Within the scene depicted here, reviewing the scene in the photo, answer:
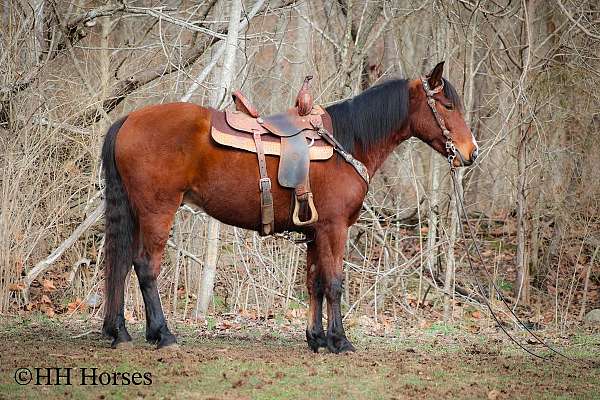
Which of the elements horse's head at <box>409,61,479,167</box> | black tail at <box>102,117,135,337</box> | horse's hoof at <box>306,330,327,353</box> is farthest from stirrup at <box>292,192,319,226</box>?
black tail at <box>102,117,135,337</box>

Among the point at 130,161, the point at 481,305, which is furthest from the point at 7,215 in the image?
the point at 481,305

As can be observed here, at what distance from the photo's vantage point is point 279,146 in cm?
609

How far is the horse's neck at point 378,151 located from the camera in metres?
6.42

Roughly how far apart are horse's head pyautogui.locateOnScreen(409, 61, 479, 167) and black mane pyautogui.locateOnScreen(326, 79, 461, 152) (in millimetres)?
44

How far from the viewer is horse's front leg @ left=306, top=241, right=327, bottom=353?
6309 millimetres

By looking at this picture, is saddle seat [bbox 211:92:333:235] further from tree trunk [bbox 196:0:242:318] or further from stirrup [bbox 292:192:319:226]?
tree trunk [bbox 196:0:242:318]

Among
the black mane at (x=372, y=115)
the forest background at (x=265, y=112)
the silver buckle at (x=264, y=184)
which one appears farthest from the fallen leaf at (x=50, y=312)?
the black mane at (x=372, y=115)

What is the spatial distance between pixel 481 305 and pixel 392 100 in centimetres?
377

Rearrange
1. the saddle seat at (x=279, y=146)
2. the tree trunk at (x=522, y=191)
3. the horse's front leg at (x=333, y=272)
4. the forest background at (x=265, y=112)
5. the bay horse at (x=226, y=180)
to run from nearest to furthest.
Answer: the bay horse at (x=226, y=180), the saddle seat at (x=279, y=146), the horse's front leg at (x=333, y=272), the forest background at (x=265, y=112), the tree trunk at (x=522, y=191)

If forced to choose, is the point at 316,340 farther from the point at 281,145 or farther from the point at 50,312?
the point at 50,312

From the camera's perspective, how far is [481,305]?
30.8 ft

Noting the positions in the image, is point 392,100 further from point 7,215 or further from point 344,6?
point 344,6

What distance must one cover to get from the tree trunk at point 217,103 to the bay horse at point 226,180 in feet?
7.39

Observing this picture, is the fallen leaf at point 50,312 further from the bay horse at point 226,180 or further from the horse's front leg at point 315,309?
the horse's front leg at point 315,309
